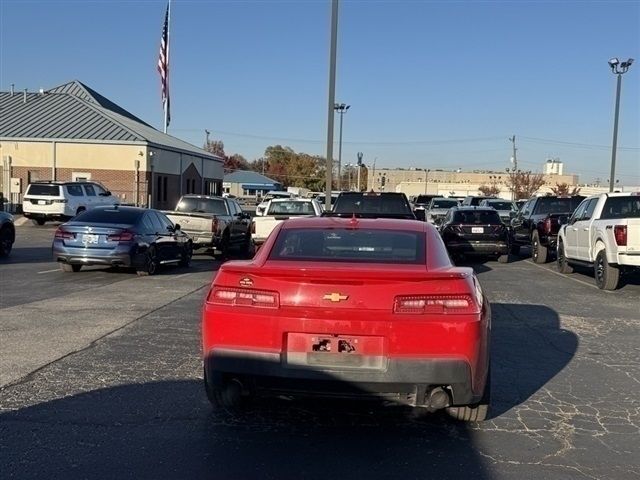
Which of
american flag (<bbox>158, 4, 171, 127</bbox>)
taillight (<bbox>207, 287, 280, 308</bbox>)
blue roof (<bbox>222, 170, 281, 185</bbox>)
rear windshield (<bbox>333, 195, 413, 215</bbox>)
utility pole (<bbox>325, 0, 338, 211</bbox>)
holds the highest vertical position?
american flag (<bbox>158, 4, 171, 127</bbox>)

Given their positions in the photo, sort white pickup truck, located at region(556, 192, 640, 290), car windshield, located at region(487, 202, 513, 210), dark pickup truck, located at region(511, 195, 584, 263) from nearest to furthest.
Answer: white pickup truck, located at region(556, 192, 640, 290) → dark pickup truck, located at region(511, 195, 584, 263) → car windshield, located at region(487, 202, 513, 210)

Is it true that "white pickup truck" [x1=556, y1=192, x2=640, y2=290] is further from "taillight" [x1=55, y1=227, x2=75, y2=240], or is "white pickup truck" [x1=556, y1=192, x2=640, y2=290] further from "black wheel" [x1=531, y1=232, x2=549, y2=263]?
"taillight" [x1=55, y1=227, x2=75, y2=240]

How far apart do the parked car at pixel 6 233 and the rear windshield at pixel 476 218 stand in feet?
38.3

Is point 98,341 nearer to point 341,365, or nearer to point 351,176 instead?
point 341,365

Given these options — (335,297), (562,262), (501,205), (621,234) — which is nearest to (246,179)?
(501,205)

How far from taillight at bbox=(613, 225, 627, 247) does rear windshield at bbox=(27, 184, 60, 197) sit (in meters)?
23.6

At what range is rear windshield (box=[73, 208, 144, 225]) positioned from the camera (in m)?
14.6

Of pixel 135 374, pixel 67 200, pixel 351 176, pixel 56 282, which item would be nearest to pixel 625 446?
pixel 135 374

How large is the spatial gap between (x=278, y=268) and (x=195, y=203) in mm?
15938

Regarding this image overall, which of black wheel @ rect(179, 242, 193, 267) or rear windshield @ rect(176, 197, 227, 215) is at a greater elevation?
rear windshield @ rect(176, 197, 227, 215)

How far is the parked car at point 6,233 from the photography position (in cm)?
1728

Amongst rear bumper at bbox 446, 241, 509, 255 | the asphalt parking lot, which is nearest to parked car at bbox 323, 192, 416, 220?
rear bumper at bbox 446, 241, 509, 255

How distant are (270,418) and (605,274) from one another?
32.5 ft

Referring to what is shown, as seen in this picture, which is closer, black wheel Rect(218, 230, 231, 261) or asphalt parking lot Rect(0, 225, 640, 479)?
asphalt parking lot Rect(0, 225, 640, 479)
